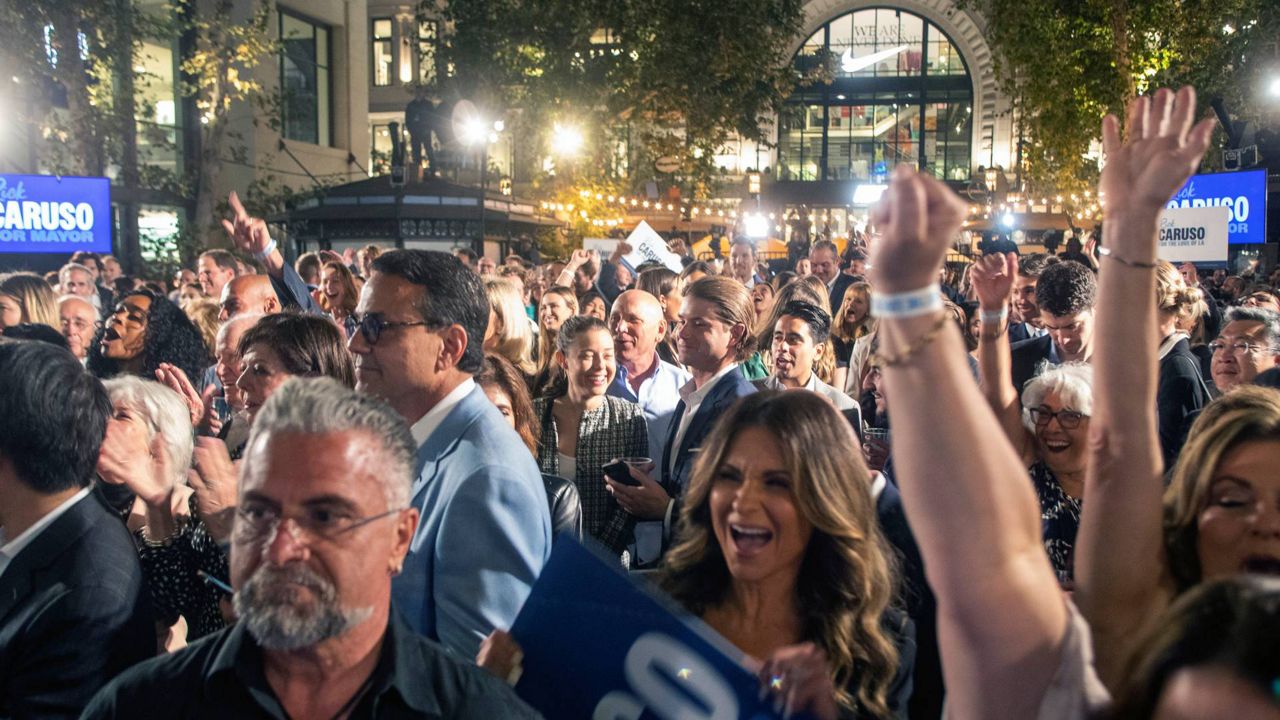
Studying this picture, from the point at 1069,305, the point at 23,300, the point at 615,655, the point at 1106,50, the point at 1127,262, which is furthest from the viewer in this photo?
the point at 1106,50

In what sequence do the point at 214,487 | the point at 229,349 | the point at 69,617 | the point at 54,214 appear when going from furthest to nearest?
the point at 54,214 < the point at 229,349 < the point at 214,487 < the point at 69,617

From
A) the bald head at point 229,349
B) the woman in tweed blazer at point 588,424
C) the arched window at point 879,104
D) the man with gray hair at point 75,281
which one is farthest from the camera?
the arched window at point 879,104

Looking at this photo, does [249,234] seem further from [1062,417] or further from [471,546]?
[1062,417]

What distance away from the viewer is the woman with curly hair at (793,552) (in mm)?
2615

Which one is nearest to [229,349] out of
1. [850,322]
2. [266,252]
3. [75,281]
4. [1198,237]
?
[266,252]

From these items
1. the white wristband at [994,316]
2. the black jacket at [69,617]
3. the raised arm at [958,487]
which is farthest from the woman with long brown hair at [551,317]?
the raised arm at [958,487]

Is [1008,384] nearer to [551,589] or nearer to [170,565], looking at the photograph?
[551,589]

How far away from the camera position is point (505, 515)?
2652 mm

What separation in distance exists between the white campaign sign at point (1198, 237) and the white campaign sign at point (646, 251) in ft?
15.2

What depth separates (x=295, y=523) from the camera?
6.54 ft

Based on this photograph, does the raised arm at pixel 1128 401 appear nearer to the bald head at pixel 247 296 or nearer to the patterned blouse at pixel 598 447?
the patterned blouse at pixel 598 447

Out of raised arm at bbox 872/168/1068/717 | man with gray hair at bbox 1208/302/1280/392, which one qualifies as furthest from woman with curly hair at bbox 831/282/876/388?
raised arm at bbox 872/168/1068/717

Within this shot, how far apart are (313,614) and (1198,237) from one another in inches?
377

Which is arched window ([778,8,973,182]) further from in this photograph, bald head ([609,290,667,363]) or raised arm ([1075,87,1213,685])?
raised arm ([1075,87,1213,685])
